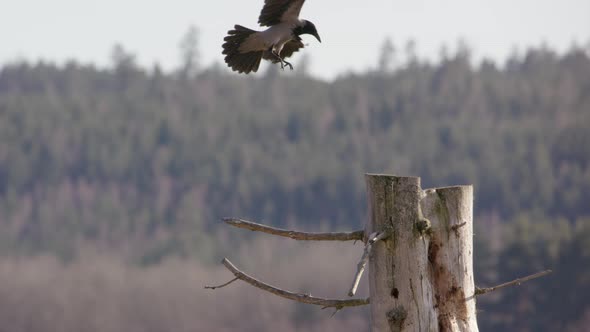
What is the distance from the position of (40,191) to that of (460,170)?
33.0 m

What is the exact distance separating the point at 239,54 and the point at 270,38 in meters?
0.32

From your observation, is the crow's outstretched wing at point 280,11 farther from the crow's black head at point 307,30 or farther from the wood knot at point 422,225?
the wood knot at point 422,225

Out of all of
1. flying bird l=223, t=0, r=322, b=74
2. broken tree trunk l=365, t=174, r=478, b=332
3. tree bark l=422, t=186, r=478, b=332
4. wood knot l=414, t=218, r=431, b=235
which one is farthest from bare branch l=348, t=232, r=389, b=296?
flying bird l=223, t=0, r=322, b=74

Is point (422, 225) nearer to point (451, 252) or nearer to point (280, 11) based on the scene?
point (451, 252)

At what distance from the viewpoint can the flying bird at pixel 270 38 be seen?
913 centimetres

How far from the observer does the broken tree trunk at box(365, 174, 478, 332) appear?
6.61 m

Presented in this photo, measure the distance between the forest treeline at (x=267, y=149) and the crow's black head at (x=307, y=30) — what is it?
71152mm

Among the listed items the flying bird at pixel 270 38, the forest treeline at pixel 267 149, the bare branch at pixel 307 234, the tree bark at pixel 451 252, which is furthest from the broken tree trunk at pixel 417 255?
the forest treeline at pixel 267 149

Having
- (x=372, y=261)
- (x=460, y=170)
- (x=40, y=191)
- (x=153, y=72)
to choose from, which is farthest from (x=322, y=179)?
(x=372, y=261)

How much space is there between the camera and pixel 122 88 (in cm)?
12912

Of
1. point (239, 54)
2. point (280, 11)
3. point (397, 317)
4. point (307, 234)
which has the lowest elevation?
point (397, 317)

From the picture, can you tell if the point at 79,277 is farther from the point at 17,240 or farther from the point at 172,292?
the point at 17,240

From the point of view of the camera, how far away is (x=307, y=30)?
363 inches

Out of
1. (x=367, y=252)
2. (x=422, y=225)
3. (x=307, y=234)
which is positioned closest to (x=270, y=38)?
(x=307, y=234)
